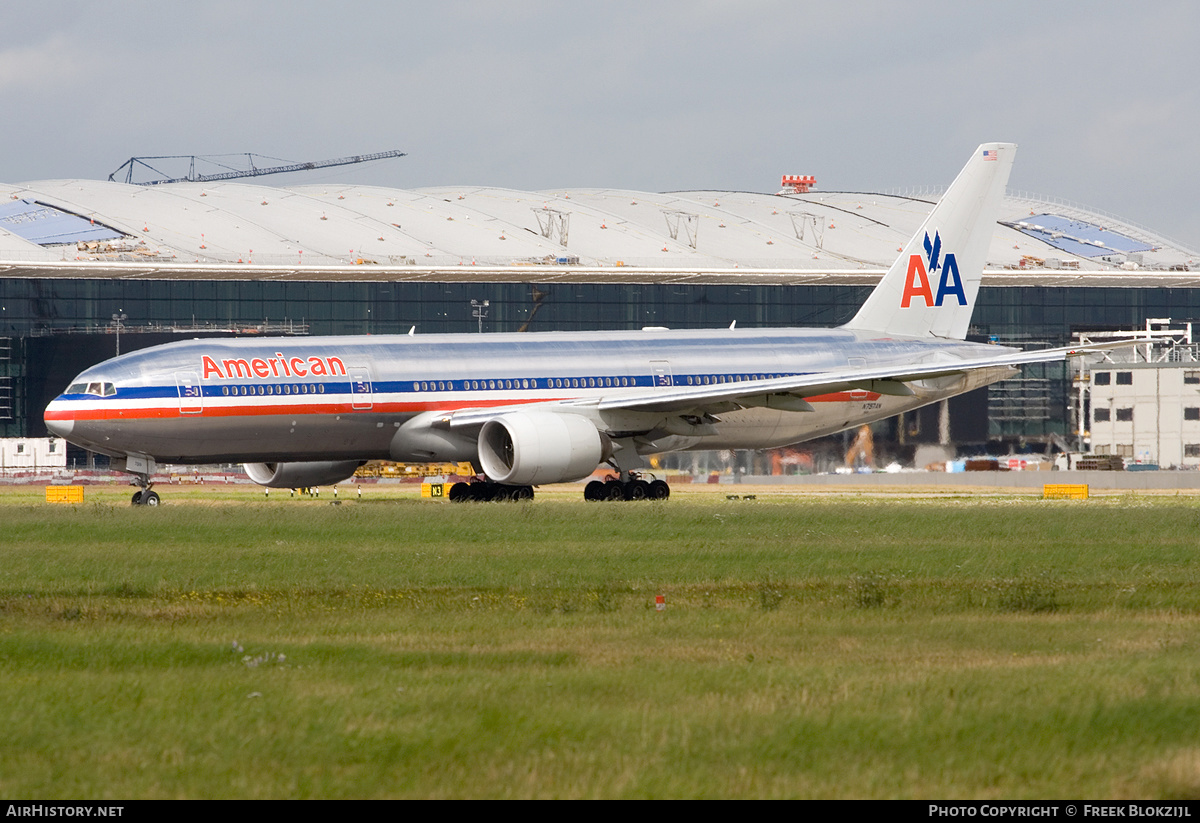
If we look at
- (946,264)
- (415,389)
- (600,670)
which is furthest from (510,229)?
(600,670)

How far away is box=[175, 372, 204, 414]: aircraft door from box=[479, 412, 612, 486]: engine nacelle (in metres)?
6.30

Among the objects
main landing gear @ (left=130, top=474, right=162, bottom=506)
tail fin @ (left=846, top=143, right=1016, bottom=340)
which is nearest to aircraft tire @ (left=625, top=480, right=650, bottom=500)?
tail fin @ (left=846, top=143, right=1016, bottom=340)

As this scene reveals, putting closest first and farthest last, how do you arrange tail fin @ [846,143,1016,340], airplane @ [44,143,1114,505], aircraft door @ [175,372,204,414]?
aircraft door @ [175,372,204,414]
airplane @ [44,143,1114,505]
tail fin @ [846,143,1016,340]

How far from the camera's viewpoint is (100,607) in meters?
15.8

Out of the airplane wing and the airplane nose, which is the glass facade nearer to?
the airplane nose

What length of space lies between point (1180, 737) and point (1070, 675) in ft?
6.79

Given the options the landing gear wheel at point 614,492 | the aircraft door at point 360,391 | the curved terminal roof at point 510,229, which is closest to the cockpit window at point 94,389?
the aircraft door at point 360,391

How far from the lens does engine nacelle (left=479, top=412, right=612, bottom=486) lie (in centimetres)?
3459

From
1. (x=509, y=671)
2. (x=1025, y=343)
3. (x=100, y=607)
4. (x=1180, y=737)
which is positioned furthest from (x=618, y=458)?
(x=1025, y=343)

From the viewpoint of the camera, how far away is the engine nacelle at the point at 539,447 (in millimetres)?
34594

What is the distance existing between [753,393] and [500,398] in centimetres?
608

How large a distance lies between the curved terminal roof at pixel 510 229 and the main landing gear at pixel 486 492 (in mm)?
61630

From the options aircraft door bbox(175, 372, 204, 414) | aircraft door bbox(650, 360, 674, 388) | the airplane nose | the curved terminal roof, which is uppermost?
the curved terminal roof

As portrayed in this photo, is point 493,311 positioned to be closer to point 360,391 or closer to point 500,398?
point 500,398
